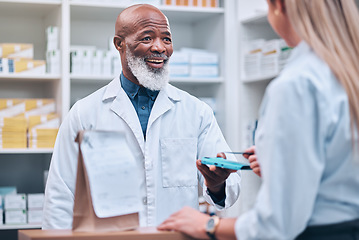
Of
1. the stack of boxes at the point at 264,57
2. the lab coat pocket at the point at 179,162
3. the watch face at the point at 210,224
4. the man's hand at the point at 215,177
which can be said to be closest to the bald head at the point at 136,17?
the lab coat pocket at the point at 179,162

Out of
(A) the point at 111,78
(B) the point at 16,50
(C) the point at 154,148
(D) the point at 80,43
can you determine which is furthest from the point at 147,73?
(D) the point at 80,43

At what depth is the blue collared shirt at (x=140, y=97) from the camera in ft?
7.10

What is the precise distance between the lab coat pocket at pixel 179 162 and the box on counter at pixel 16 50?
197cm

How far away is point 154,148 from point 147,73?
334mm

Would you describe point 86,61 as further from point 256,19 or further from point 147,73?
point 147,73

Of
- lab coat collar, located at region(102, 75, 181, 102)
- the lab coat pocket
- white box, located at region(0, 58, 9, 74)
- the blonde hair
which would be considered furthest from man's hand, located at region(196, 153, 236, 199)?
white box, located at region(0, 58, 9, 74)

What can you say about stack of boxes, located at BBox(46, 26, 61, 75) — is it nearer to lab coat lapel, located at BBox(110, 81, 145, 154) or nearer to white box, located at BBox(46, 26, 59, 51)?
white box, located at BBox(46, 26, 59, 51)

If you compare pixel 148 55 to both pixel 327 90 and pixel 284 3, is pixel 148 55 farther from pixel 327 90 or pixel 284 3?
pixel 327 90

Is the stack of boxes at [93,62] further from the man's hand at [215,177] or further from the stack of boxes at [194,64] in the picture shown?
the man's hand at [215,177]

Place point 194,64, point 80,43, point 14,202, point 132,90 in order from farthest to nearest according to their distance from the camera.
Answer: point 80,43 < point 194,64 < point 14,202 < point 132,90

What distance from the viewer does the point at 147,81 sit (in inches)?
85.5

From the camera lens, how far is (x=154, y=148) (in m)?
2.11

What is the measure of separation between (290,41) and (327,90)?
0.21m

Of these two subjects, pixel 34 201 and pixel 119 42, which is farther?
pixel 34 201
